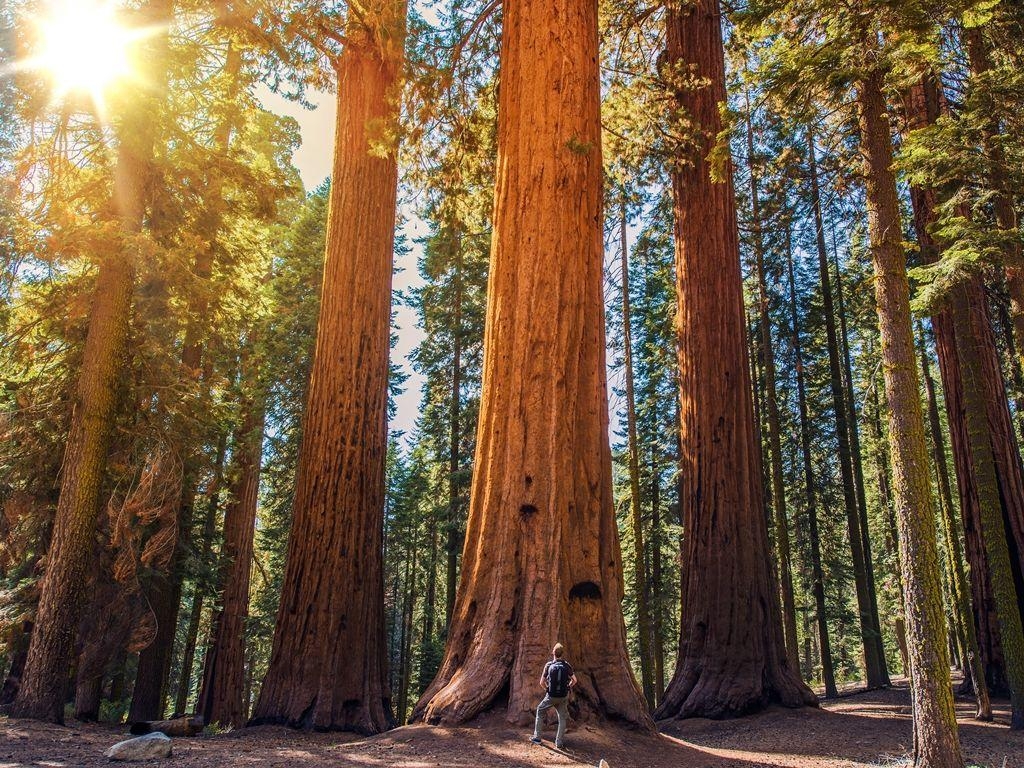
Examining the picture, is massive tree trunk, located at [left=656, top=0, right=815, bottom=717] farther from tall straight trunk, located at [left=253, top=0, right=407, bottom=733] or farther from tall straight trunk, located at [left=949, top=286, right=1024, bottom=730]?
tall straight trunk, located at [left=253, top=0, right=407, bottom=733]

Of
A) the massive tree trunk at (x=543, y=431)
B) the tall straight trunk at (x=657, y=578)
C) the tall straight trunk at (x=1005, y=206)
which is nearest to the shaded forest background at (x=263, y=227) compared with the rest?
the tall straight trunk at (x=1005, y=206)

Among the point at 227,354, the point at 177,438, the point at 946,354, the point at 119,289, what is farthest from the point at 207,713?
the point at 946,354

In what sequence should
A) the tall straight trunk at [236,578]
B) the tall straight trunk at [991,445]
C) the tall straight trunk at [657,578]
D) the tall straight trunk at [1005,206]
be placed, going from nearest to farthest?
1. the tall straight trunk at [1005,206]
2. the tall straight trunk at [991,445]
3. the tall straight trunk at [236,578]
4. the tall straight trunk at [657,578]

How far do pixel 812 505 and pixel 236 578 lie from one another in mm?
16816

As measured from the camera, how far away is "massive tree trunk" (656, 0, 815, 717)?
900 cm

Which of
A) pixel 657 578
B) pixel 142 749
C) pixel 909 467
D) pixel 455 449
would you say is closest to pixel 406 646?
pixel 455 449

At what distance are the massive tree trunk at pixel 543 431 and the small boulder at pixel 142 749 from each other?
2.12 meters

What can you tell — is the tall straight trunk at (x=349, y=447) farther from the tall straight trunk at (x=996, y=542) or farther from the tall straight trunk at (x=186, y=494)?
the tall straight trunk at (x=996, y=542)

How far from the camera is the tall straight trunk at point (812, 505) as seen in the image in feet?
58.7

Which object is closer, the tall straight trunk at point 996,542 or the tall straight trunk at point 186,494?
the tall straight trunk at point 996,542

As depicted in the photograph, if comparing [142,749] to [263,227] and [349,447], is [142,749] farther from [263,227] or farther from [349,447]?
[263,227]

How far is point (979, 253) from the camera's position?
8031 millimetres

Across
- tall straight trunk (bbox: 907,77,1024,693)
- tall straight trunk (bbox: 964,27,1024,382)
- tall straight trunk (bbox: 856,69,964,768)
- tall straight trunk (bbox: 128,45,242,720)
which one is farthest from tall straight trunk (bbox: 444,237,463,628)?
tall straight trunk (bbox: 856,69,964,768)

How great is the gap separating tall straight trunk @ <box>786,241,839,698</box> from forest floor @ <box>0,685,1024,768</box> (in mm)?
8349
